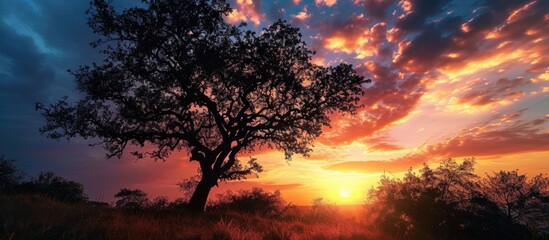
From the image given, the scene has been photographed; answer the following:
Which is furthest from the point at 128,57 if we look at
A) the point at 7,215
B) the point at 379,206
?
the point at 379,206

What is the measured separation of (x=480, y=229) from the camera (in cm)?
1535

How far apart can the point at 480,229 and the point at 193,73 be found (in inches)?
675

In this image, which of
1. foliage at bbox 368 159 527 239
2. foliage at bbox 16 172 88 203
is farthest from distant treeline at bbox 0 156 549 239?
foliage at bbox 16 172 88 203

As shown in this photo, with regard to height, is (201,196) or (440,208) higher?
(201,196)

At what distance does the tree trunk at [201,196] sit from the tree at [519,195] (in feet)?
51.6

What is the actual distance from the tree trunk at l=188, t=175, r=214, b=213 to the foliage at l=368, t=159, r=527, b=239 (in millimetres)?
9989

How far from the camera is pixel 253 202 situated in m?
27.4

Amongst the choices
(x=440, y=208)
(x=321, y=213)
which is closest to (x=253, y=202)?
(x=321, y=213)

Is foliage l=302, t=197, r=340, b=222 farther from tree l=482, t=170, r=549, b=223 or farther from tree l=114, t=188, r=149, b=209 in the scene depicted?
tree l=114, t=188, r=149, b=209

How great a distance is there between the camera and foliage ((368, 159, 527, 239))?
15.4 m

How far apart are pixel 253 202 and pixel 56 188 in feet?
49.6

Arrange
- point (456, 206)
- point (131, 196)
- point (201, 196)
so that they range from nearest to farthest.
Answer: point (456, 206), point (201, 196), point (131, 196)

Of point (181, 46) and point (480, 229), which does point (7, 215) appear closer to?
point (181, 46)

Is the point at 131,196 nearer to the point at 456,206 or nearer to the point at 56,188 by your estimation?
the point at 56,188
